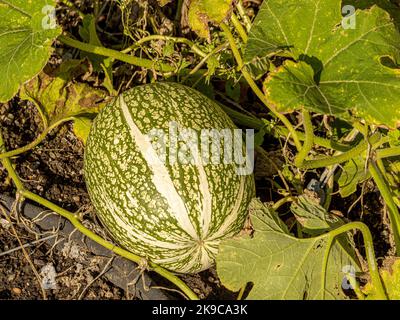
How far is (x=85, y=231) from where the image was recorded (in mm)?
2418

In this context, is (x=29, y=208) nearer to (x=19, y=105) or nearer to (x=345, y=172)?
(x=19, y=105)

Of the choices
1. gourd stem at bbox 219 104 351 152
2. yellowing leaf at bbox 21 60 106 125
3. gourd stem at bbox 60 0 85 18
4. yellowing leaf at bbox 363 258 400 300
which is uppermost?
gourd stem at bbox 60 0 85 18

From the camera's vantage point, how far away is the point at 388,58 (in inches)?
86.5

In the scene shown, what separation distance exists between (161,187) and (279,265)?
42 centimetres

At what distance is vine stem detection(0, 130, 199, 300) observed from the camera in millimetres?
2316

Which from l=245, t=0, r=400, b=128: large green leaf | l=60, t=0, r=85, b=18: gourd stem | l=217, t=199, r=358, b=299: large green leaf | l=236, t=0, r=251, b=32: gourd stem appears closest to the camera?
l=245, t=0, r=400, b=128: large green leaf

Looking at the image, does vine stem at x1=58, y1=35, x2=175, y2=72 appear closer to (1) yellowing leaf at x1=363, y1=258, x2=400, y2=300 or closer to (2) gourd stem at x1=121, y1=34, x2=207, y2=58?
(2) gourd stem at x1=121, y1=34, x2=207, y2=58

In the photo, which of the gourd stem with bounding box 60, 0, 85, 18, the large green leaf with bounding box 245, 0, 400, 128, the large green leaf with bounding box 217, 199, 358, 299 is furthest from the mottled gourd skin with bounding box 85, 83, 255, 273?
the gourd stem with bounding box 60, 0, 85, 18

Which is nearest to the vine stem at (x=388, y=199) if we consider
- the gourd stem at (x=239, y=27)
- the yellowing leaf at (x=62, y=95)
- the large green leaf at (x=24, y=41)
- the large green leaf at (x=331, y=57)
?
the large green leaf at (x=331, y=57)

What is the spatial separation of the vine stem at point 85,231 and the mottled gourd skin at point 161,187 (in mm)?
40

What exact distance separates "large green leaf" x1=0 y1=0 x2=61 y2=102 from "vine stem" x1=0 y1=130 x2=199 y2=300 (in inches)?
14.5

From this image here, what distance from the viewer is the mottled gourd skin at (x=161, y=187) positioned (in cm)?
214

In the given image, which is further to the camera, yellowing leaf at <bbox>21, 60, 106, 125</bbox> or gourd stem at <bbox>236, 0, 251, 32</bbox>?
yellowing leaf at <bbox>21, 60, 106, 125</bbox>

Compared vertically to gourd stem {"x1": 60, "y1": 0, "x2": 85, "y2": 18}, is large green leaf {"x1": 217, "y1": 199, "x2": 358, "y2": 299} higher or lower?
lower
